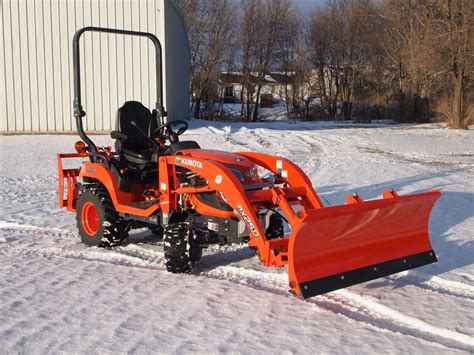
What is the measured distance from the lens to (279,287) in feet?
14.4

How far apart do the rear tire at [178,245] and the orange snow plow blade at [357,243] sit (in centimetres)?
118

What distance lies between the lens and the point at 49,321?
11.9 feet

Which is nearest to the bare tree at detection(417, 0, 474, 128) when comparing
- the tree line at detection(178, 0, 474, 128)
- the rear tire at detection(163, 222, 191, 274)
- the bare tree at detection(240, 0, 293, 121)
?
the tree line at detection(178, 0, 474, 128)

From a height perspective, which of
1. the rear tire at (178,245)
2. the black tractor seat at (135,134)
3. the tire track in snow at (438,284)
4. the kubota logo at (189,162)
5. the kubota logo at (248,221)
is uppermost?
the black tractor seat at (135,134)

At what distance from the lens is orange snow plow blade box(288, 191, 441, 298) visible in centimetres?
379

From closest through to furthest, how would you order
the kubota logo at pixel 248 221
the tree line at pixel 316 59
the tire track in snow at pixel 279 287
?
1. the tire track in snow at pixel 279 287
2. the kubota logo at pixel 248 221
3. the tree line at pixel 316 59

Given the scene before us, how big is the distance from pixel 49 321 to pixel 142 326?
63 cm

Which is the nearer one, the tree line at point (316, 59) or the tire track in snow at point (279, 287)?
the tire track in snow at point (279, 287)

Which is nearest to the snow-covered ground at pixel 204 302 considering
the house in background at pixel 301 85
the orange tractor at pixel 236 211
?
the orange tractor at pixel 236 211

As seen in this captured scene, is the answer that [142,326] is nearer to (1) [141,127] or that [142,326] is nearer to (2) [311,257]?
(2) [311,257]

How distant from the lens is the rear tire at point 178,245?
463 cm

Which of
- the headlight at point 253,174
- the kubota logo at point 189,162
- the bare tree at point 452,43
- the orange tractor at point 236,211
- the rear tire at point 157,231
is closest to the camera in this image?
the orange tractor at point 236,211

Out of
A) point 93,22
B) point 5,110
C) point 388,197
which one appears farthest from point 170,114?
point 388,197

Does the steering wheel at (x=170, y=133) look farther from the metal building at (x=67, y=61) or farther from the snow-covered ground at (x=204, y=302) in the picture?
the metal building at (x=67, y=61)
